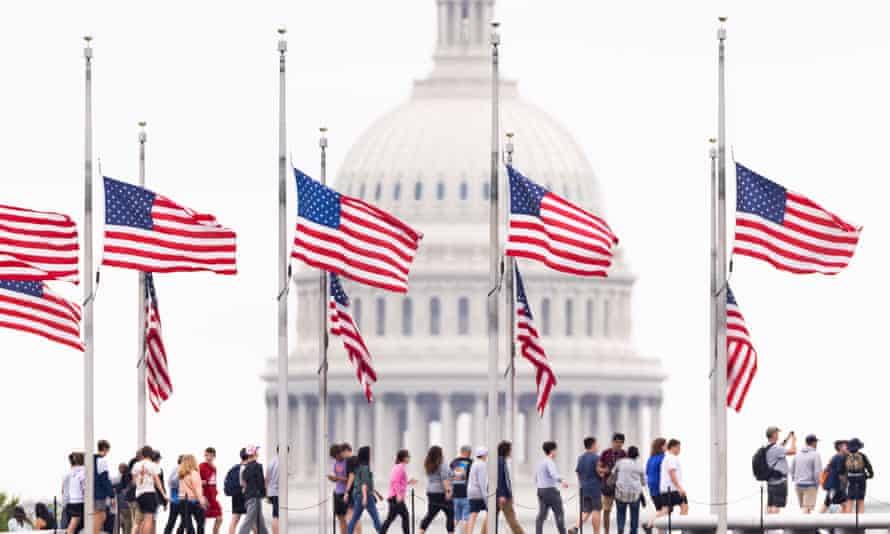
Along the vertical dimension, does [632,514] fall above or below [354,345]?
below

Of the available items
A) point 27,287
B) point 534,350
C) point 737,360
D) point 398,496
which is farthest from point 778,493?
point 27,287

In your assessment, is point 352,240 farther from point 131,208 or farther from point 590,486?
point 590,486

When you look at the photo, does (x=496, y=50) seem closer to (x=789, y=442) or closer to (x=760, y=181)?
(x=760, y=181)

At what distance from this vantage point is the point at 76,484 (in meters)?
109

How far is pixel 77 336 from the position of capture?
10612 centimetres

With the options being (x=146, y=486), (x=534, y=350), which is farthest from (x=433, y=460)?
(x=534, y=350)

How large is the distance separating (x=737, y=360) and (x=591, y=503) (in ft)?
15.7

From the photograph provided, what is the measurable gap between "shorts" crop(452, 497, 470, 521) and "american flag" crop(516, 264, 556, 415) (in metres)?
3.83

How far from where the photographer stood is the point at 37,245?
107m

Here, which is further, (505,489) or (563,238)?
(505,489)

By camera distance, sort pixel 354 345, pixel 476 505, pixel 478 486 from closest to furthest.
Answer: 1. pixel 478 486
2. pixel 476 505
3. pixel 354 345

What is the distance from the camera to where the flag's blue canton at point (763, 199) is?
103875 millimetres

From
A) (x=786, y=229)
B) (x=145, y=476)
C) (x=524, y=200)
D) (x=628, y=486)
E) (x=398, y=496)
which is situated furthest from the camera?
(x=398, y=496)

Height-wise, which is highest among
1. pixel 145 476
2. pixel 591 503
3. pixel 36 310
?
pixel 36 310
